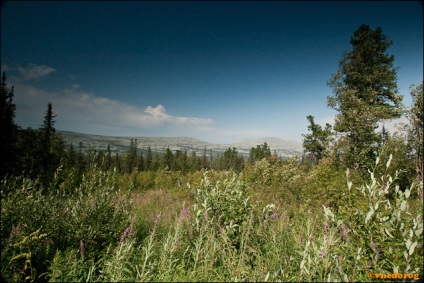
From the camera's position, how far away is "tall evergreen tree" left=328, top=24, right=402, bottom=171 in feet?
45.1

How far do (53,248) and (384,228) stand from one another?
5.66 m

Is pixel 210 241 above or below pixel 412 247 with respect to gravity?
below

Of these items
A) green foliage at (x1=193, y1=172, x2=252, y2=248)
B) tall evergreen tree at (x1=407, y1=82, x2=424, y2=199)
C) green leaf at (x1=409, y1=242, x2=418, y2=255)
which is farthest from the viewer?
tall evergreen tree at (x1=407, y1=82, x2=424, y2=199)

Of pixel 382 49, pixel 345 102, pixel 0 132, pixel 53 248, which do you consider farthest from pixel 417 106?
pixel 0 132

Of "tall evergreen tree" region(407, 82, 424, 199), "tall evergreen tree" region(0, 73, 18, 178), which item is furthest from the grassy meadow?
"tall evergreen tree" region(0, 73, 18, 178)

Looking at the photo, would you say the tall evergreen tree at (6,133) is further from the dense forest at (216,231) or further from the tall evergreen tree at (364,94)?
the tall evergreen tree at (364,94)

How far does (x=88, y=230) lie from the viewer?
399 centimetres

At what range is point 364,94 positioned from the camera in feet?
51.1

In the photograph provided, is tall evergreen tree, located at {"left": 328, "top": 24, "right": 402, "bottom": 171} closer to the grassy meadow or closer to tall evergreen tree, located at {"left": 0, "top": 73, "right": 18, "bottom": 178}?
the grassy meadow

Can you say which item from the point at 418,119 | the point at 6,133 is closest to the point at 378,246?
the point at 418,119

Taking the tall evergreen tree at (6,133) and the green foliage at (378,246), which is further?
the tall evergreen tree at (6,133)

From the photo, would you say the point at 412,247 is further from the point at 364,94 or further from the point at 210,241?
the point at 364,94

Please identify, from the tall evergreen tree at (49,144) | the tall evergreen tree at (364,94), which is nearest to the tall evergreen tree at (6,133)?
the tall evergreen tree at (49,144)

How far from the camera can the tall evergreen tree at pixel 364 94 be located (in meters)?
13.7
